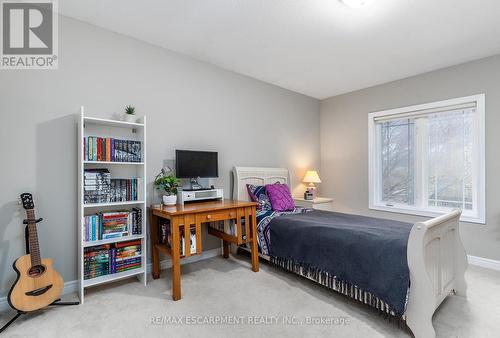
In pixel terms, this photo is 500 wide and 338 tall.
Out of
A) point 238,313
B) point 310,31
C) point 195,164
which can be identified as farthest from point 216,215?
point 310,31

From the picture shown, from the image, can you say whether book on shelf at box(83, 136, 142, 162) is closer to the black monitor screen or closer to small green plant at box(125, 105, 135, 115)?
small green plant at box(125, 105, 135, 115)

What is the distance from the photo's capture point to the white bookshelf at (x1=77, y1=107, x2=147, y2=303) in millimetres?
2145

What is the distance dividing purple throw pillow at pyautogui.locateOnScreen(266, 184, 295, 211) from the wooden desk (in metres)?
0.54

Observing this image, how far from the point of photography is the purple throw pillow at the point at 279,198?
3.28m

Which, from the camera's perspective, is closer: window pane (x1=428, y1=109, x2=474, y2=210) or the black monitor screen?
the black monitor screen

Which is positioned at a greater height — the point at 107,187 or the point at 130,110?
the point at 130,110

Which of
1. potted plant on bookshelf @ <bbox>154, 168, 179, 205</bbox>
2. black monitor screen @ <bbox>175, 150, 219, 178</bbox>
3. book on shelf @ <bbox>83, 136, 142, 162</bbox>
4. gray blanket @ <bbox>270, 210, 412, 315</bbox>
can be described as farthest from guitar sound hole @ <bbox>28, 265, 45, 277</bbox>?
gray blanket @ <bbox>270, 210, 412, 315</bbox>

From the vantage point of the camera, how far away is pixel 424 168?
3650 millimetres

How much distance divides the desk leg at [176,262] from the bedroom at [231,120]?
12cm

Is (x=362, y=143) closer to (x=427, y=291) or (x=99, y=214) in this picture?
(x=427, y=291)

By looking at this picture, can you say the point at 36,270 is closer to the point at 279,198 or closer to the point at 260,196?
the point at 260,196

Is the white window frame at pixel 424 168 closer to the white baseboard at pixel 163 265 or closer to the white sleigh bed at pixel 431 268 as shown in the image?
the white sleigh bed at pixel 431 268

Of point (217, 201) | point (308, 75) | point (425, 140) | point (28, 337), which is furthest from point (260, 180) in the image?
point (28, 337)

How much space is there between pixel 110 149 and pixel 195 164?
905 mm
